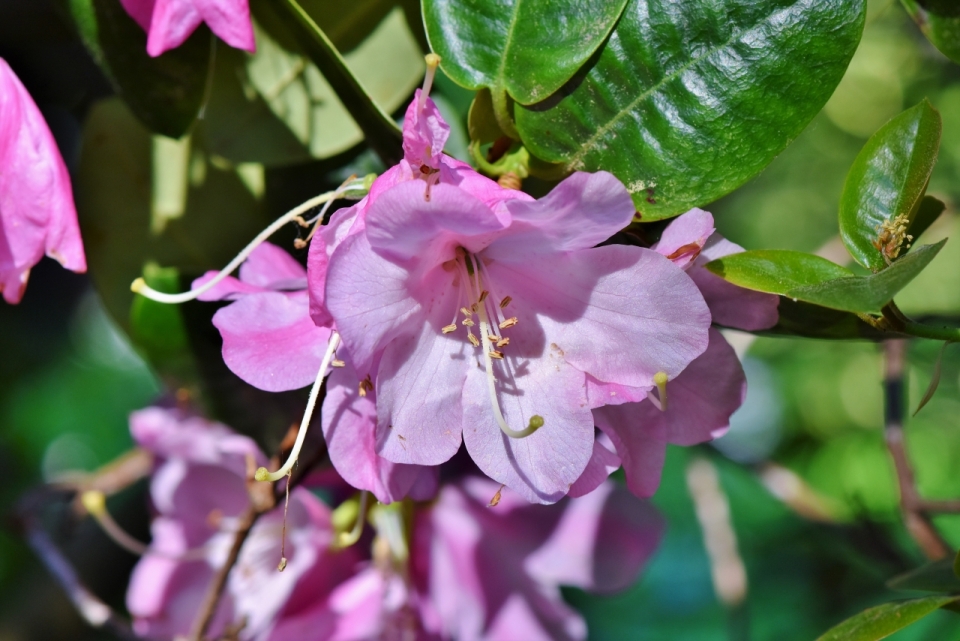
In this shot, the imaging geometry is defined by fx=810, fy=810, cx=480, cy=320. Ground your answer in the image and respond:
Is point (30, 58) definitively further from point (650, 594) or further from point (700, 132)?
point (650, 594)

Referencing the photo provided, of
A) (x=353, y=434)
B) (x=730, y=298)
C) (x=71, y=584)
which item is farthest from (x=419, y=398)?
(x=71, y=584)

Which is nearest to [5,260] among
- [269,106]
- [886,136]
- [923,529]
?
[269,106]

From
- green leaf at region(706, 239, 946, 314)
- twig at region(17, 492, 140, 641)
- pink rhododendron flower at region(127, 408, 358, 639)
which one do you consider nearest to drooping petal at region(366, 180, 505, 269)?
green leaf at region(706, 239, 946, 314)

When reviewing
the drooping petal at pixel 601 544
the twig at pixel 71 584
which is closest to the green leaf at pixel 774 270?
the drooping petal at pixel 601 544

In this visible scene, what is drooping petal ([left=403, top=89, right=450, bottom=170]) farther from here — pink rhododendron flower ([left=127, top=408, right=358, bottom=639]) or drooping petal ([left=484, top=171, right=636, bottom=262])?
pink rhododendron flower ([left=127, top=408, right=358, bottom=639])

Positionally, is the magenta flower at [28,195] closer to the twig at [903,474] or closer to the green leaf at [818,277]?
the green leaf at [818,277]

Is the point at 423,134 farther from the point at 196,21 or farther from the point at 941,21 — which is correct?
the point at 941,21
